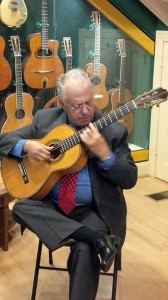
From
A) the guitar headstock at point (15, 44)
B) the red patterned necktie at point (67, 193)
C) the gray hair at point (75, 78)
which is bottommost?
the red patterned necktie at point (67, 193)

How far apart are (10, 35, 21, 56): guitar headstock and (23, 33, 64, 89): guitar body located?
91 millimetres

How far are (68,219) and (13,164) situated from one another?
45 cm

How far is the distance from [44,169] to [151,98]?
1.94 feet

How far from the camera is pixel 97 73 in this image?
3543 millimetres

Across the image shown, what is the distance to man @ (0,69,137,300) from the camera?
1714mm

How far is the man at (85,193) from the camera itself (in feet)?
5.62

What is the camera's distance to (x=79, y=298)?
166 cm

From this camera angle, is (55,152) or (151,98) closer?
(151,98)

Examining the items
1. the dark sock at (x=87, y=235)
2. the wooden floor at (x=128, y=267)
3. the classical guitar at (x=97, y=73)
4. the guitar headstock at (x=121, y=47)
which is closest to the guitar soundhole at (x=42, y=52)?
the classical guitar at (x=97, y=73)

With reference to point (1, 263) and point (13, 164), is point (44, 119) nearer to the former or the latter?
point (13, 164)

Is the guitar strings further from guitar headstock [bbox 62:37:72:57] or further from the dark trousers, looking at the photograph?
guitar headstock [bbox 62:37:72:57]

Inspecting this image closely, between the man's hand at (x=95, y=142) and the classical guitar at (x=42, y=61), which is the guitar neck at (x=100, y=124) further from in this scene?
the classical guitar at (x=42, y=61)

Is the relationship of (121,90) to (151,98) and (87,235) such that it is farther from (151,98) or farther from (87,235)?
(87,235)

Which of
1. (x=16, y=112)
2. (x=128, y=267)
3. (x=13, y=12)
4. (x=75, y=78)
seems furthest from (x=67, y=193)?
(x=13, y=12)
